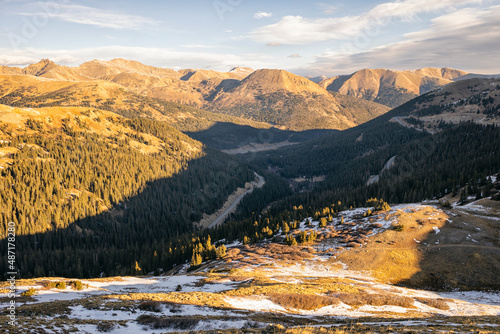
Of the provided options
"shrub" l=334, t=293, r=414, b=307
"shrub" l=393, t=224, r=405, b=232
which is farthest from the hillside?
"shrub" l=334, t=293, r=414, b=307

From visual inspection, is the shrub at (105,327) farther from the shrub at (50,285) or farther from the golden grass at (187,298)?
the shrub at (50,285)

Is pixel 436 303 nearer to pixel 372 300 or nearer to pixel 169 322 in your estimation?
pixel 372 300

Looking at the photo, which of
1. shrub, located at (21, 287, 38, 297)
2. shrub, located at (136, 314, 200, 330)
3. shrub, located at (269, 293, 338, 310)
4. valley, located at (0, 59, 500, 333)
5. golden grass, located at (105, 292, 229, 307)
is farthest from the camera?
shrub, located at (269, 293, 338, 310)

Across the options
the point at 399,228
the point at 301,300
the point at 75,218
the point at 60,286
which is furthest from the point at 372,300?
the point at 75,218

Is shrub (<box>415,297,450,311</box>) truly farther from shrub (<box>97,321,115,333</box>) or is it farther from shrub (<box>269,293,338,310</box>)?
shrub (<box>97,321,115,333</box>)

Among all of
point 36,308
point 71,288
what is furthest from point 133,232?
point 36,308

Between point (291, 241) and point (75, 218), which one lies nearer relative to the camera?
point (291, 241)

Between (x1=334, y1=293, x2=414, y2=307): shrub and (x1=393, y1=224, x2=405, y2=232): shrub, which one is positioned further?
(x1=393, y1=224, x2=405, y2=232): shrub

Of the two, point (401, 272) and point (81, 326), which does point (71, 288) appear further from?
point (401, 272)

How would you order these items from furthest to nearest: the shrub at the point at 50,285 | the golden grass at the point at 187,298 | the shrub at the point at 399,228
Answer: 1. the shrub at the point at 399,228
2. the shrub at the point at 50,285
3. the golden grass at the point at 187,298

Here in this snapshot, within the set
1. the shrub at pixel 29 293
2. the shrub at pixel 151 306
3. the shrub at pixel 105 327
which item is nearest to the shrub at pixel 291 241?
the shrub at pixel 151 306

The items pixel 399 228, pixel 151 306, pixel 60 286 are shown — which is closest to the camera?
pixel 151 306
